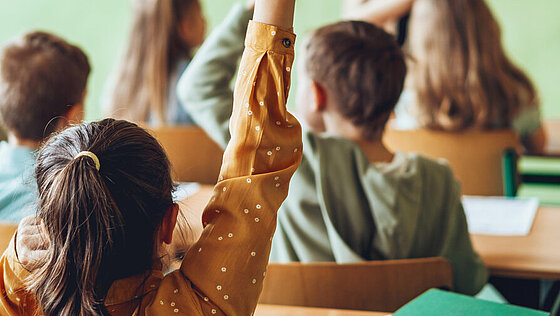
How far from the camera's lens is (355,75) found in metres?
1.42

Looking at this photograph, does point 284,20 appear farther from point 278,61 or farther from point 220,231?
point 220,231

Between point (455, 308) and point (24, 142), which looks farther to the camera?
point (24, 142)

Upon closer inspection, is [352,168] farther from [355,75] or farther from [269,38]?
[269,38]

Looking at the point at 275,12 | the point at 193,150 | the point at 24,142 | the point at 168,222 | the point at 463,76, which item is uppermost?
the point at 275,12

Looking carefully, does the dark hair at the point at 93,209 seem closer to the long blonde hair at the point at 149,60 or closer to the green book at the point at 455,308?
the green book at the point at 455,308

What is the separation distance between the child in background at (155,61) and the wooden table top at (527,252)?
988mm

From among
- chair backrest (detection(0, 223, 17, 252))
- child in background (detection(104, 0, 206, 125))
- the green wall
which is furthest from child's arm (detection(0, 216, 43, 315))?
the green wall

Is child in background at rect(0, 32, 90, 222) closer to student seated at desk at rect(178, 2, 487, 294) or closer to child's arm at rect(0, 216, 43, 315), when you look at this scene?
student seated at desk at rect(178, 2, 487, 294)

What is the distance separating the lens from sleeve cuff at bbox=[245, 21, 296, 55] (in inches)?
30.3

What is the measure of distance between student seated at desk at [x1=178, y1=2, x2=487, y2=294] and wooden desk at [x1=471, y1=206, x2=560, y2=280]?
7cm

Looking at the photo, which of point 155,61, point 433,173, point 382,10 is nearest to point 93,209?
point 433,173

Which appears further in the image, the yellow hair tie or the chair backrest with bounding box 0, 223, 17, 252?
the chair backrest with bounding box 0, 223, 17, 252

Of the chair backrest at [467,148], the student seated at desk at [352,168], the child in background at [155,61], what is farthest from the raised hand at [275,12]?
the child in background at [155,61]

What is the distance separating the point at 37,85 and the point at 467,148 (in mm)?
1293
